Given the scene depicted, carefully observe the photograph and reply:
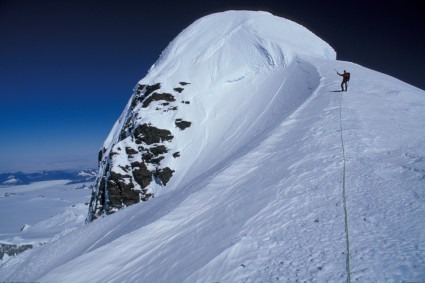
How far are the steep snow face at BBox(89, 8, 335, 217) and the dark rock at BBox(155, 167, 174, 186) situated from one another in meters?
0.11

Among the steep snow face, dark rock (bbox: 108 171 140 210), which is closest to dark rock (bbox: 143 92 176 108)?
the steep snow face

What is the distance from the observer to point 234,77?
32.7m

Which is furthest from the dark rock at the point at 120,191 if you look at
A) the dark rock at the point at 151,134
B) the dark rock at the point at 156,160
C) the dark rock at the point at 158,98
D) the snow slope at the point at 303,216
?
the snow slope at the point at 303,216

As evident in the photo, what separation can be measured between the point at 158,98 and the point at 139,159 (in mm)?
8481

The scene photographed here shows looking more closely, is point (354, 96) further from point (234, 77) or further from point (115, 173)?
point (115, 173)

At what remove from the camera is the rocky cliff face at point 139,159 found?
106 feet

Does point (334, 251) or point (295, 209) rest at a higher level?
point (295, 209)

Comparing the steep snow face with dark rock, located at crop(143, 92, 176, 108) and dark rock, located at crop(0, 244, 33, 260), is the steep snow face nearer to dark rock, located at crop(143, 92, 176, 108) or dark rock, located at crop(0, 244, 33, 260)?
dark rock, located at crop(143, 92, 176, 108)

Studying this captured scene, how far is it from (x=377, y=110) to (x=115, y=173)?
97.7 feet

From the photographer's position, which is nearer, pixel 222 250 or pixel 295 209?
pixel 222 250

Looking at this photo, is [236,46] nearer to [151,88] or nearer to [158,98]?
[158,98]

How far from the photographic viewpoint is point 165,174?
100 ft

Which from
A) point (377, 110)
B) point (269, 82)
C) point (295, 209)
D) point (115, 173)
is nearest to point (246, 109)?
point (269, 82)

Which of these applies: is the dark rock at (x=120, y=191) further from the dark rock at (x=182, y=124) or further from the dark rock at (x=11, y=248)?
the dark rock at (x=11, y=248)
